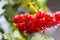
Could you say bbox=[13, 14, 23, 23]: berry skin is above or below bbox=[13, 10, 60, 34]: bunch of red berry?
above

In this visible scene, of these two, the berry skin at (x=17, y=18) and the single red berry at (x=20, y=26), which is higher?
the berry skin at (x=17, y=18)

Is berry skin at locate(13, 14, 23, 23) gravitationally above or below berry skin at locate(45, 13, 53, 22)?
above

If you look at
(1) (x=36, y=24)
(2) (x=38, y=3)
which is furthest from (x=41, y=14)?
(2) (x=38, y=3)

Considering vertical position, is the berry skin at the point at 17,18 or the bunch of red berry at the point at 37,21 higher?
the berry skin at the point at 17,18

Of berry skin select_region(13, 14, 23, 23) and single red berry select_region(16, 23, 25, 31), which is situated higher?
berry skin select_region(13, 14, 23, 23)

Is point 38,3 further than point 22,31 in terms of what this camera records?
Yes

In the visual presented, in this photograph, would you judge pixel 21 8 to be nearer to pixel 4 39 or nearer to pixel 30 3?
pixel 30 3

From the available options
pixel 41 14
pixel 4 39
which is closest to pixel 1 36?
pixel 4 39

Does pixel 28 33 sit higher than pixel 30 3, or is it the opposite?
pixel 30 3

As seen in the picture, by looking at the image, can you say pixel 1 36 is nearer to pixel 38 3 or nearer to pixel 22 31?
pixel 22 31

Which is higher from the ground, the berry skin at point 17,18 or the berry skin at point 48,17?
the berry skin at point 17,18
